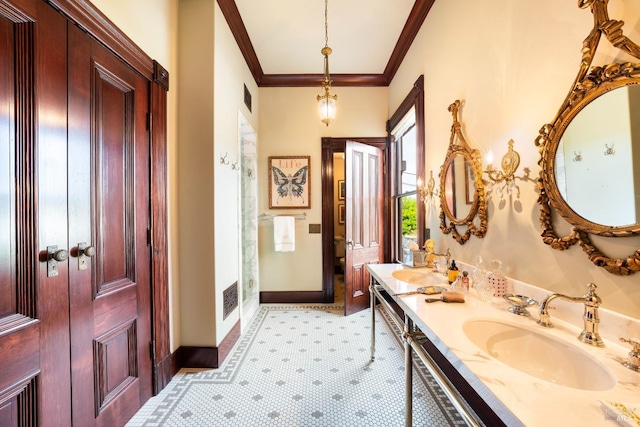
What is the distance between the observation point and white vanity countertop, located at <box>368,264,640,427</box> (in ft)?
1.77

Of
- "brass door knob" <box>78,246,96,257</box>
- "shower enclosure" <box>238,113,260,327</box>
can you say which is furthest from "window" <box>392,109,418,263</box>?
"brass door knob" <box>78,246,96,257</box>

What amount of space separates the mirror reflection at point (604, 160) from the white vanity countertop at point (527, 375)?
0.35 m

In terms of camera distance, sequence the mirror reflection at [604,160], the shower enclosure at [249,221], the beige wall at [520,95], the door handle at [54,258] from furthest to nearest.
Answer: the shower enclosure at [249,221]
the door handle at [54,258]
the beige wall at [520,95]
the mirror reflection at [604,160]

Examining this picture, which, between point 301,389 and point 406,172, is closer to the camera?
point 301,389

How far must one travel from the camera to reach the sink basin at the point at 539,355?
76 cm

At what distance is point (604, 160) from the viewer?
0.86 metres

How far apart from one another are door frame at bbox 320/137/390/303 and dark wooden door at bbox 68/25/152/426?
2.17 m

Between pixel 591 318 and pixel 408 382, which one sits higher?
pixel 591 318

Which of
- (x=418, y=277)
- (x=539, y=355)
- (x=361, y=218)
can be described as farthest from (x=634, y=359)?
(x=361, y=218)

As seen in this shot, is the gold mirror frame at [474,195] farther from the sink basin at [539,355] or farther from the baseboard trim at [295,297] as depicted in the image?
the baseboard trim at [295,297]

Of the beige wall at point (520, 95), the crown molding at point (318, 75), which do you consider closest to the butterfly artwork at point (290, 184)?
the crown molding at point (318, 75)

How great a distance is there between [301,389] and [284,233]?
75.5 inches

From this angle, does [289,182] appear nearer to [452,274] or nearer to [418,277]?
[418,277]

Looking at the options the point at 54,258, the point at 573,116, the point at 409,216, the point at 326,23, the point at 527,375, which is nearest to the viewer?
the point at 527,375
